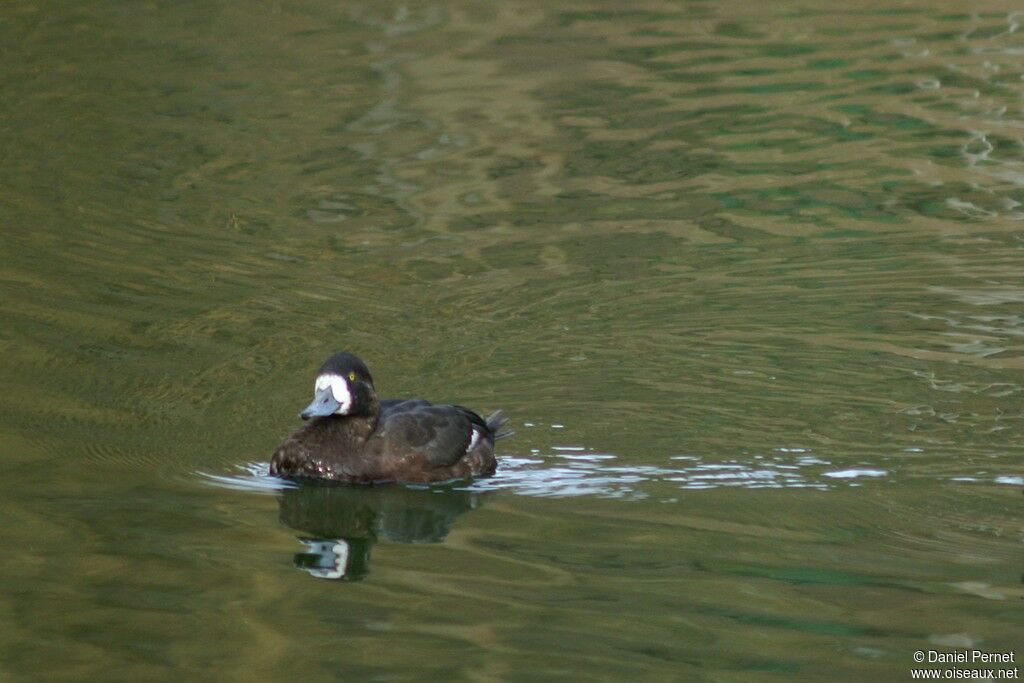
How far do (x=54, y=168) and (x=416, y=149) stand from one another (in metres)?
3.54

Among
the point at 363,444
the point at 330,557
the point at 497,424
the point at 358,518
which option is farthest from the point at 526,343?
the point at 330,557

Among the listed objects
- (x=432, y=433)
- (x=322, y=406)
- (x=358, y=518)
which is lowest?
(x=358, y=518)

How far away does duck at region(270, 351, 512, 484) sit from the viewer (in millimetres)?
9414

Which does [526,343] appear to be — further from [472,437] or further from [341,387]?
[341,387]

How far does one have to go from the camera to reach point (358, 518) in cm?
905

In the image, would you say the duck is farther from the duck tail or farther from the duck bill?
the duck tail

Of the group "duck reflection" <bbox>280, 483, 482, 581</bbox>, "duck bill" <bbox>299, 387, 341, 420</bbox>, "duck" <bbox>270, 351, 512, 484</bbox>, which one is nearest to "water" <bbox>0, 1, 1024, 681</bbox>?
"duck reflection" <bbox>280, 483, 482, 581</bbox>

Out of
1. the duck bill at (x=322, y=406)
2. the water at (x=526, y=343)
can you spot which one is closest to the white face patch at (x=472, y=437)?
the water at (x=526, y=343)

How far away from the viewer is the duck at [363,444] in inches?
371

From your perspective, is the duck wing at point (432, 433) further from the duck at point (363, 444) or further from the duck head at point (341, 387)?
the duck head at point (341, 387)

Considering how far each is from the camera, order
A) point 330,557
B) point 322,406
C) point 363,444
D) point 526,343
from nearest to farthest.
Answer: point 330,557 → point 322,406 → point 363,444 → point 526,343

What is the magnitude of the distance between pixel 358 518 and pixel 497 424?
4.16ft

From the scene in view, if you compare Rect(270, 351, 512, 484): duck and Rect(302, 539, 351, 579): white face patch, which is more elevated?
Rect(270, 351, 512, 484): duck

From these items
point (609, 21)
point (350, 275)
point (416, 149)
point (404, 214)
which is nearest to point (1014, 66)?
point (609, 21)
